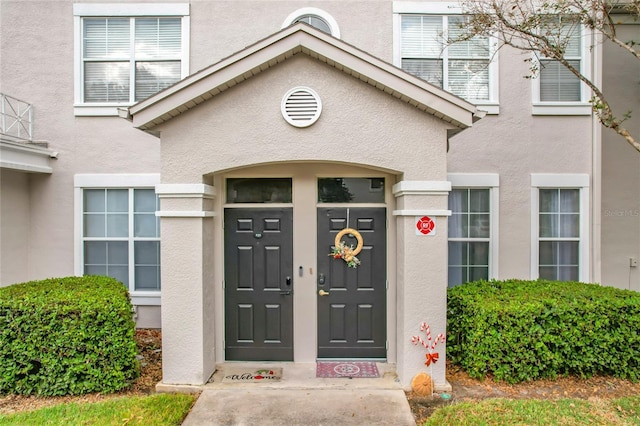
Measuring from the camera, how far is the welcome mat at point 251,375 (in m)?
5.72

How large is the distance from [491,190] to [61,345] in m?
7.79

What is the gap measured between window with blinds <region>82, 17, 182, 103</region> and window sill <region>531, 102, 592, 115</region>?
24.4ft

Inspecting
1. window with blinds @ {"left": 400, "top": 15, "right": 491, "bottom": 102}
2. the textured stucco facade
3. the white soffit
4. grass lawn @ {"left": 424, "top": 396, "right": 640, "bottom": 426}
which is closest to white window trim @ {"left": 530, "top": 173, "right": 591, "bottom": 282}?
the textured stucco facade

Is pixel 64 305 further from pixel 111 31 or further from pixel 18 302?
pixel 111 31

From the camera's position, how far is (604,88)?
26.8 feet

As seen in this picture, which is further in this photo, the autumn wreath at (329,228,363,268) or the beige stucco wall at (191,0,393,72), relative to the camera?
the beige stucco wall at (191,0,393,72)

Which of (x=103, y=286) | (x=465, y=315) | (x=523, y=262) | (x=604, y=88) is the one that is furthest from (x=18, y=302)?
(x=604, y=88)

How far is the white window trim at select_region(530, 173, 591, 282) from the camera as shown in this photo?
779 cm

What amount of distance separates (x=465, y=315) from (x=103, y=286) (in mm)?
5789

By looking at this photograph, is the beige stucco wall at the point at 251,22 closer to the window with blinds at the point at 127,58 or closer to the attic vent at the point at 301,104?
the window with blinds at the point at 127,58

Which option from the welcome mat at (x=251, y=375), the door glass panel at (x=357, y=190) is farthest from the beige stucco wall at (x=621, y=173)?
the welcome mat at (x=251, y=375)

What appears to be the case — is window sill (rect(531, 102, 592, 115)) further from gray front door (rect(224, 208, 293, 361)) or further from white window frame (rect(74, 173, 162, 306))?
white window frame (rect(74, 173, 162, 306))

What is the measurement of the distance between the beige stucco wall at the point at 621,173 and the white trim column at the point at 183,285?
8250mm

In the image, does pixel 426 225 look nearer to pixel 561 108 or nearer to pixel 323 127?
pixel 323 127
